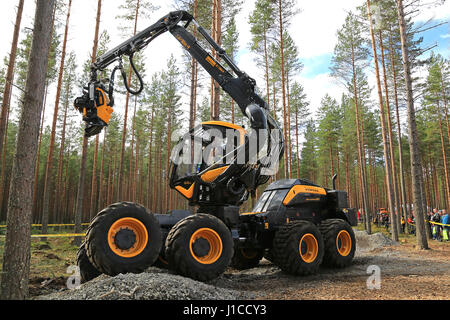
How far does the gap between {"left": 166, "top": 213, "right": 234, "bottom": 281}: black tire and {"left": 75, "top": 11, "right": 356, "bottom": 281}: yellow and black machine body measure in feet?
0.05

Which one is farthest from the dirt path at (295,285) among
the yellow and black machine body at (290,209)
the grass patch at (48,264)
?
the grass patch at (48,264)

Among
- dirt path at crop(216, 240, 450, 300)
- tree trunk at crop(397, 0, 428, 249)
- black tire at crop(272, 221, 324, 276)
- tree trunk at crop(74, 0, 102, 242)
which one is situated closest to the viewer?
dirt path at crop(216, 240, 450, 300)

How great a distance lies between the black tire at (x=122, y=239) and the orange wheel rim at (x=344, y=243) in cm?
522

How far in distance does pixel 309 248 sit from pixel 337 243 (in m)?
1.20

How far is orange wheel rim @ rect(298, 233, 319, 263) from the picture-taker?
22.8ft

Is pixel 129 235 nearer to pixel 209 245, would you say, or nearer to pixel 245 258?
pixel 209 245

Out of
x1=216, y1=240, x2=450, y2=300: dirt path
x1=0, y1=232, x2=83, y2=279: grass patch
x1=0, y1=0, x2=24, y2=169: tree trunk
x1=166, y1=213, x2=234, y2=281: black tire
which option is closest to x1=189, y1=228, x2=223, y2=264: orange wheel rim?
x1=166, y1=213, x2=234, y2=281: black tire

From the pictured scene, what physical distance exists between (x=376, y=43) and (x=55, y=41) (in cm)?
2076

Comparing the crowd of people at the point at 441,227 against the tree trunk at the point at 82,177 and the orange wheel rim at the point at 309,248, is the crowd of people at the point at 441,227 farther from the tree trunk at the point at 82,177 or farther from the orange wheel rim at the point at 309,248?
the tree trunk at the point at 82,177

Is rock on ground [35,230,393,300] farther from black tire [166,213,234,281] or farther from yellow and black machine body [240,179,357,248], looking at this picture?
yellow and black machine body [240,179,357,248]

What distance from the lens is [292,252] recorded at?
260 inches

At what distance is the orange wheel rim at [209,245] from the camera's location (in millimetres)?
5242
